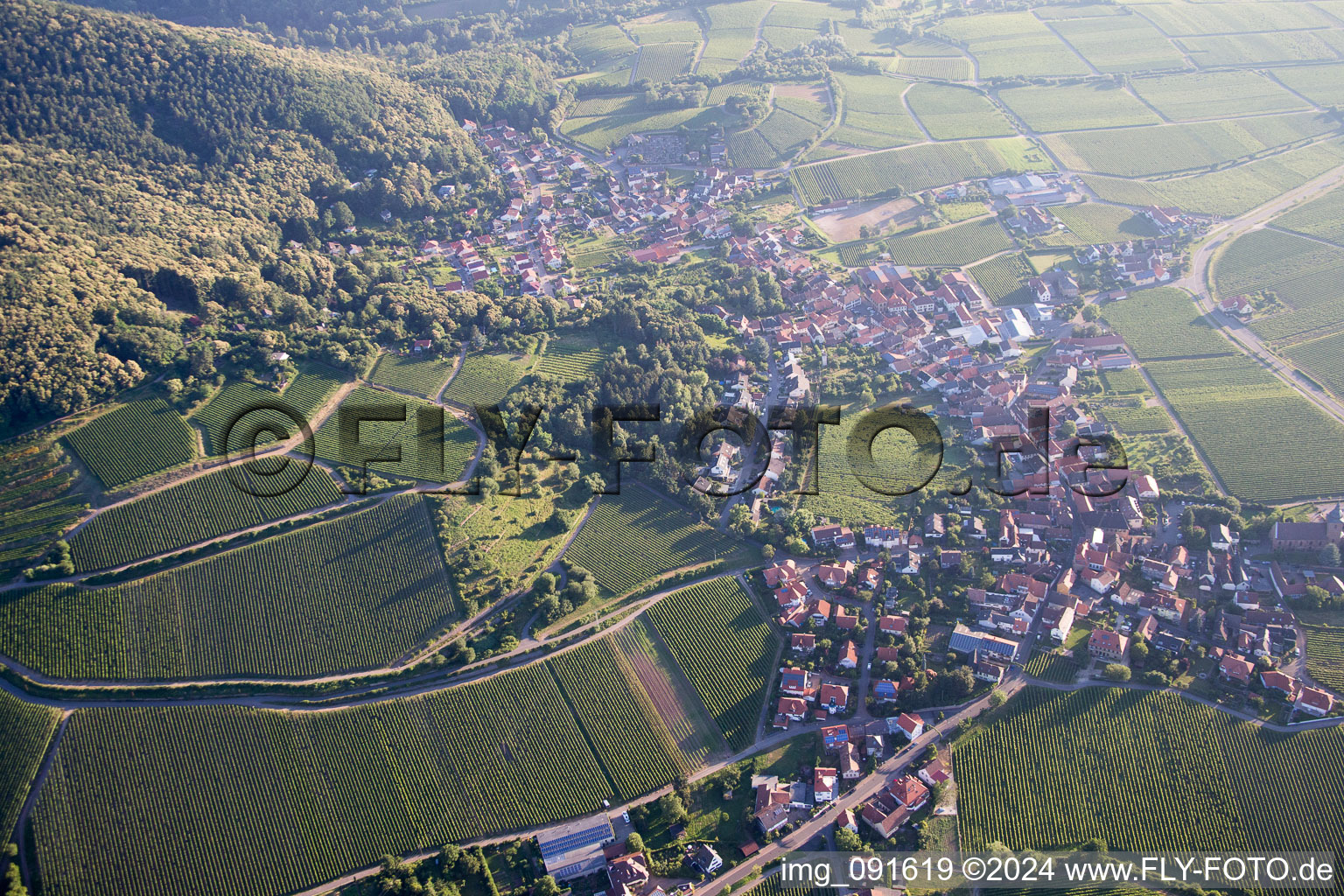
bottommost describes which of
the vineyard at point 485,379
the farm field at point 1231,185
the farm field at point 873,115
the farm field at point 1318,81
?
the vineyard at point 485,379

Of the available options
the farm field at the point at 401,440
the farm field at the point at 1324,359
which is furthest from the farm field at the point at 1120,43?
the farm field at the point at 401,440

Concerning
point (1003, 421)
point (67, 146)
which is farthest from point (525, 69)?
point (1003, 421)

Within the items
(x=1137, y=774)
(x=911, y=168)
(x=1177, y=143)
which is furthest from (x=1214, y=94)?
(x=1137, y=774)

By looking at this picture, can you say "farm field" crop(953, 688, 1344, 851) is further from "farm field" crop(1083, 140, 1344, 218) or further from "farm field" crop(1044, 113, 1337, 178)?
"farm field" crop(1044, 113, 1337, 178)

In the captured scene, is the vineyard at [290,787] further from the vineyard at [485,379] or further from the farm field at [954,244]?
the farm field at [954,244]

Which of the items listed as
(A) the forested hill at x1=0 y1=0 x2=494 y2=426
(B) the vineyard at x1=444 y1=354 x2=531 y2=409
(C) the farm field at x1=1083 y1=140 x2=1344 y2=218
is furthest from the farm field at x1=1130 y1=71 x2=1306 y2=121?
(B) the vineyard at x1=444 y1=354 x2=531 y2=409
